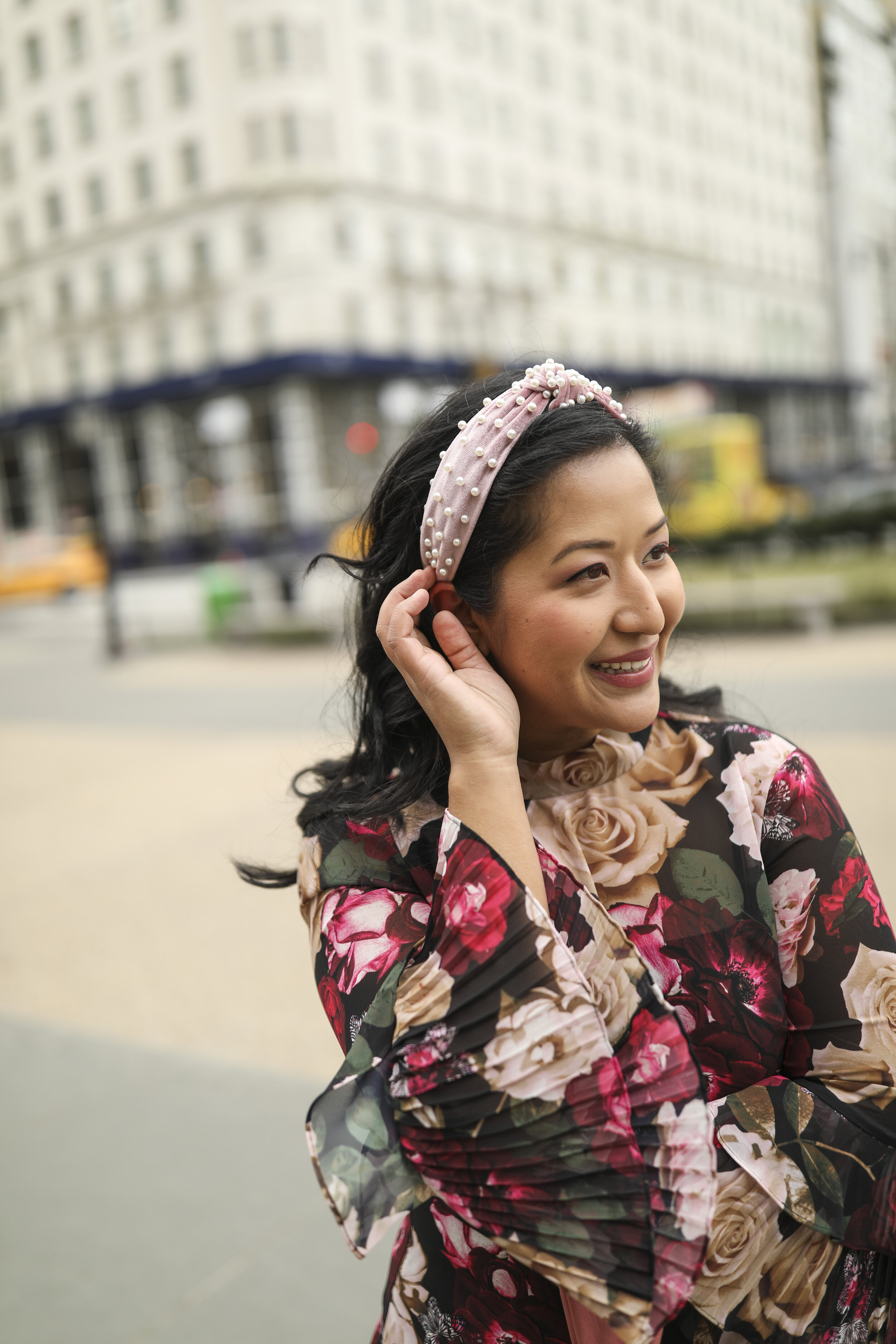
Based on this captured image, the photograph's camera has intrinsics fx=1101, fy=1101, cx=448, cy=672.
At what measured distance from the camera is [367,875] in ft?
4.39

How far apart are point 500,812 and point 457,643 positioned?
10.1 inches

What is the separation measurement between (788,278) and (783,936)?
6008cm

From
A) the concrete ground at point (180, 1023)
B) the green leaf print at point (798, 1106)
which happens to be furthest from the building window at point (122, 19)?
the green leaf print at point (798, 1106)

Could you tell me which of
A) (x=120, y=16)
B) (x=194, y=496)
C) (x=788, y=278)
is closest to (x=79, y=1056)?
(x=194, y=496)

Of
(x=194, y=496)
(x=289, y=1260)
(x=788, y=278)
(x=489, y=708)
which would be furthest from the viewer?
(x=788, y=278)

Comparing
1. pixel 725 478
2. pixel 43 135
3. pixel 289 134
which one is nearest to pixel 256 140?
pixel 289 134

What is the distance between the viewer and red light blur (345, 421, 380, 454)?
29891mm

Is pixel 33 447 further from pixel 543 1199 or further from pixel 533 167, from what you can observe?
pixel 543 1199

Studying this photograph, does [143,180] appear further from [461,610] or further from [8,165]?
[461,610]

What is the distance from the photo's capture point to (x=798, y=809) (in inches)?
52.1

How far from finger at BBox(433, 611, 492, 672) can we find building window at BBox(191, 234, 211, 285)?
32.4m

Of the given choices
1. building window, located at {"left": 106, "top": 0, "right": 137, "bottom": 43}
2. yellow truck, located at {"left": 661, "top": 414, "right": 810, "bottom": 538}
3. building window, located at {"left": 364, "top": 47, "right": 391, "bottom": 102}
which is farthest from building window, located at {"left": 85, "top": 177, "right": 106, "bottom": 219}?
yellow truck, located at {"left": 661, "top": 414, "right": 810, "bottom": 538}

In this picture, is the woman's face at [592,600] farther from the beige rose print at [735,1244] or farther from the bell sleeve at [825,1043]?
the beige rose print at [735,1244]

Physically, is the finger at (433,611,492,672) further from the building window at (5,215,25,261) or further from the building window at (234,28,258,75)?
the building window at (5,215,25,261)
